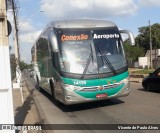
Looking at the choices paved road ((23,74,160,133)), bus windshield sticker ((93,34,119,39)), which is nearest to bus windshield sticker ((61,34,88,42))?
bus windshield sticker ((93,34,119,39))

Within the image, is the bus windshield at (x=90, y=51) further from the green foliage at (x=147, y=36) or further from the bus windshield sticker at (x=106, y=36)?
the green foliage at (x=147, y=36)

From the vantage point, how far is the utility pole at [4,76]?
23.5 feet

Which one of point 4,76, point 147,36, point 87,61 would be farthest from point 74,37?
point 147,36

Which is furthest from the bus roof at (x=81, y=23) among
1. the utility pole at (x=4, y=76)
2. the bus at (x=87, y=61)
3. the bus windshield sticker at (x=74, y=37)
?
the utility pole at (x=4, y=76)

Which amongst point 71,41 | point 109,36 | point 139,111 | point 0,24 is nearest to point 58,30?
point 71,41

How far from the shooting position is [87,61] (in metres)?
12.6

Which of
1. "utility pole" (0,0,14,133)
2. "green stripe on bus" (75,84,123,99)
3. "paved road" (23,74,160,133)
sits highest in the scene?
"utility pole" (0,0,14,133)

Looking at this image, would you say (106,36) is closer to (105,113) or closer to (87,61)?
(87,61)

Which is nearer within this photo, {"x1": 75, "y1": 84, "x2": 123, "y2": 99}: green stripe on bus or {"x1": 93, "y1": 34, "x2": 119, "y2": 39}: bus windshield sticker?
{"x1": 75, "y1": 84, "x2": 123, "y2": 99}: green stripe on bus

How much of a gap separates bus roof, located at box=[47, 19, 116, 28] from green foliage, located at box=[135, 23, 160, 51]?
9441 centimetres

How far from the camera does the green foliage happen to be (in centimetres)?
10606

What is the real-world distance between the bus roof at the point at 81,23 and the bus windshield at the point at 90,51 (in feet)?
0.78

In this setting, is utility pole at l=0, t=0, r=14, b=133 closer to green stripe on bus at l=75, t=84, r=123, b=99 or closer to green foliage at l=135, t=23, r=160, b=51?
green stripe on bus at l=75, t=84, r=123, b=99

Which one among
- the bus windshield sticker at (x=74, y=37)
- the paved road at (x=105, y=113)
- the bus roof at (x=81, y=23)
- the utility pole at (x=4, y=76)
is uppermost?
the bus roof at (x=81, y=23)
